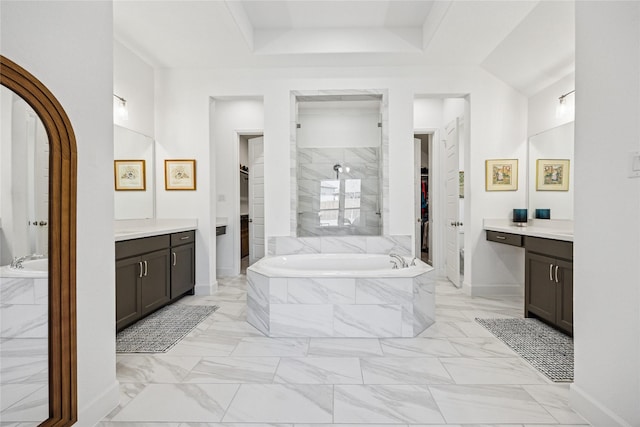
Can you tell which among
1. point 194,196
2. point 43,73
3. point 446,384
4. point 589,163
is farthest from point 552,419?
point 194,196

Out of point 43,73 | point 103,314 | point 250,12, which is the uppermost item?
point 250,12

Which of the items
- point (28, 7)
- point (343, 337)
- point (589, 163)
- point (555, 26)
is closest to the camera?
point (28, 7)

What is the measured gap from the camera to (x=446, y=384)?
199 cm

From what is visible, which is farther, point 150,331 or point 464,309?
point 464,309

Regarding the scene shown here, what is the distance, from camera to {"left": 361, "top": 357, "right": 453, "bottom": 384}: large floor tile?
2.04 m

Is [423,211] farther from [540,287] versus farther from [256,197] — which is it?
[540,287]

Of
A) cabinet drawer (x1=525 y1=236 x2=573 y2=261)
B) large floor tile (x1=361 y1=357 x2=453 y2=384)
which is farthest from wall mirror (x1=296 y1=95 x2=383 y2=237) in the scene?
large floor tile (x1=361 y1=357 x2=453 y2=384)

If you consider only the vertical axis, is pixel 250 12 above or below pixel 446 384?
above

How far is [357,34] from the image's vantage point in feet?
12.2

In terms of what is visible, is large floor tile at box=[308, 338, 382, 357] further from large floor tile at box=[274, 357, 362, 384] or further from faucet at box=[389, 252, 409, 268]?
faucet at box=[389, 252, 409, 268]

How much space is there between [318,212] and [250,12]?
7.77ft

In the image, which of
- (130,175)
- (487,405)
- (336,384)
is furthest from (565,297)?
(130,175)

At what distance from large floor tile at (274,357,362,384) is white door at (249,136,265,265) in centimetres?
366

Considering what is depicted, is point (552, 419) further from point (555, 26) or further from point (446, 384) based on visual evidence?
point (555, 26)
